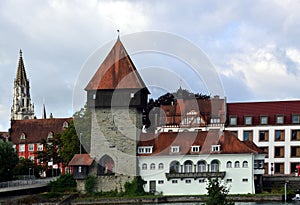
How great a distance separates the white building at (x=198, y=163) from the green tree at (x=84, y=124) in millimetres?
6839

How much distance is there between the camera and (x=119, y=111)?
5919cm

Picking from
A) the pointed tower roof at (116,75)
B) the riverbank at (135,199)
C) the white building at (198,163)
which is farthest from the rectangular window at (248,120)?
the riverbank at (135,199)

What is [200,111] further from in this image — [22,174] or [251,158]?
[22,174]

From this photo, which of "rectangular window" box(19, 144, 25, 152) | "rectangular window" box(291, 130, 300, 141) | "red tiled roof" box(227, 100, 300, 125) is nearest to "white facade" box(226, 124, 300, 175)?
"rectangular window" box(291, 130, 300, 141)

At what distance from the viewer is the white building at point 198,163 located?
56.4 meters

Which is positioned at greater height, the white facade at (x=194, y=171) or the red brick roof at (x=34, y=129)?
the red brick roof at (x=34, y=129)

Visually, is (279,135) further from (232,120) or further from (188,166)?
(188,166)

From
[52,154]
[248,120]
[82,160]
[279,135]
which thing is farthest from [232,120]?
[52,154]

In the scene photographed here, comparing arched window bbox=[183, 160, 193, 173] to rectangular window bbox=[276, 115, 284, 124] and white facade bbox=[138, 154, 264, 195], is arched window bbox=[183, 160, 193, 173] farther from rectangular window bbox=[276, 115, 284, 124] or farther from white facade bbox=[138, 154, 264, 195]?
rectangular window bbox=[276, 115, 284, 124]

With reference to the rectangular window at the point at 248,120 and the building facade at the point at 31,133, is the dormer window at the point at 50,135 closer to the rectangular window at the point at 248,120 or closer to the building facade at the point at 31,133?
the building facade at the point at 31,133

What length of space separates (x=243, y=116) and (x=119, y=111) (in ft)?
61.7

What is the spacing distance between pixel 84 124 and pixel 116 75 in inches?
336

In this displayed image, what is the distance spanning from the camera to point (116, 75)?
60094mm

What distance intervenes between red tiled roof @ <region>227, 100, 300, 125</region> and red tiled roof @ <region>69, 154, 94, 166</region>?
20844mm
